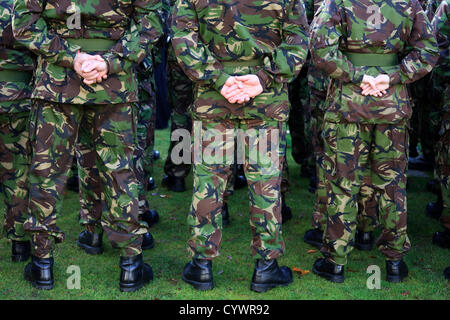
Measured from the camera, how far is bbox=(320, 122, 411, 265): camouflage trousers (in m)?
3.84

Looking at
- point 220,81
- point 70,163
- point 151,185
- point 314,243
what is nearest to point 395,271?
point 314,243

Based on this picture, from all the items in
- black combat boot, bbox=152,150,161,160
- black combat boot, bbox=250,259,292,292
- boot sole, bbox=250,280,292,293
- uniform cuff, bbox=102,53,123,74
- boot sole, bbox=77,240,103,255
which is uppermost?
uniform cuff, bbox=102,53,123,74

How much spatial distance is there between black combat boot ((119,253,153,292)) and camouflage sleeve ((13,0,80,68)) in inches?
49.5

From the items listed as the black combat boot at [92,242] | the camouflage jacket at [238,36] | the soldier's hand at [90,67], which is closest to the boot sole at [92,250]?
the black combat boot at [92,242]

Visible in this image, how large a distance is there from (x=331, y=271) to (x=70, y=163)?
5.95 ft

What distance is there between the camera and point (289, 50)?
3.57m

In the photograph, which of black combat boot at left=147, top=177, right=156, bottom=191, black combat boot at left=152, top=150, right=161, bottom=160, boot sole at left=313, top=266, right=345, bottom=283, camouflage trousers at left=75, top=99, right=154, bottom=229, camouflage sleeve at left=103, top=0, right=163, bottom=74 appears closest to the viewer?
camouflage sleeve at left=103, top=0, right=163, bottom=74

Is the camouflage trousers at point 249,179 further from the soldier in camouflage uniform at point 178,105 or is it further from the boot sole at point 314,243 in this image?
the soldier in camouflage uniform at point 178,105

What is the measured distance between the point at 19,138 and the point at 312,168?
3.25m

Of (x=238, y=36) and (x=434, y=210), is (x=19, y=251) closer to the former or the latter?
(x=238, y=36)

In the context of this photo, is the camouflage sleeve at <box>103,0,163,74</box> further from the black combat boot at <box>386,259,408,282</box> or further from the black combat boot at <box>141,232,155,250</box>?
the black combat boot at <box>386,259,408,282</box>

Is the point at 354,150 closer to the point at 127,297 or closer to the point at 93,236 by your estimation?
the point at 127,297

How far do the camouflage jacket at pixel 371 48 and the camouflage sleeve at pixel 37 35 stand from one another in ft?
4.96
